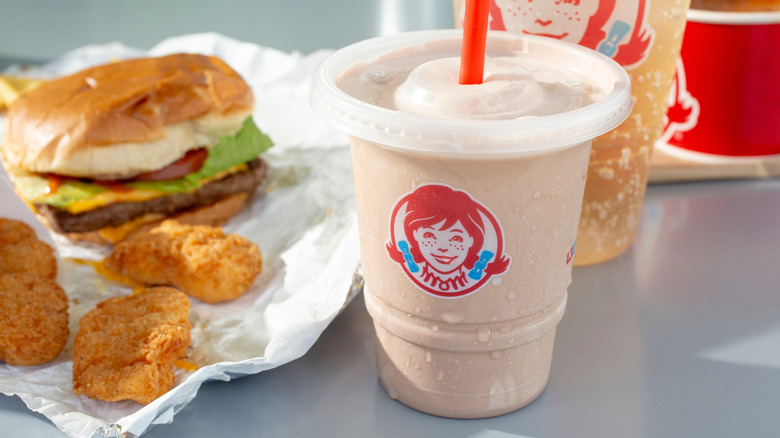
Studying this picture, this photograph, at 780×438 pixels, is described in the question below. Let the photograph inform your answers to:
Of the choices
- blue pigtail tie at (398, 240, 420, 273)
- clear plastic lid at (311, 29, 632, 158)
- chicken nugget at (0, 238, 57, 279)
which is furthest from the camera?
chicken nugget at (0, 238, 57, 279)

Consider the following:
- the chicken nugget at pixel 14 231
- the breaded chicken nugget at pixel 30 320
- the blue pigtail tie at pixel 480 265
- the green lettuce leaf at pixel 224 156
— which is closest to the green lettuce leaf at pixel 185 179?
the green lettuce leaf at pixel 224 156

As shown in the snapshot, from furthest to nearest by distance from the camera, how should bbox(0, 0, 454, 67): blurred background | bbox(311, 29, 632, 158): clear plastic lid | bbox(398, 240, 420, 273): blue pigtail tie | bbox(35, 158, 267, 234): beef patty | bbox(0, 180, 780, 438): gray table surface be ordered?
bbox(0, 0, 454, 67): blurred background → bbox(35, 158, 267, 234): beef patty → bbox(0, 180, 780, 438): gray table surface → bbox(398, 240, 420, 273): blue pigtail tie → bbox(311, 29, 632, 158): clear plastic lid

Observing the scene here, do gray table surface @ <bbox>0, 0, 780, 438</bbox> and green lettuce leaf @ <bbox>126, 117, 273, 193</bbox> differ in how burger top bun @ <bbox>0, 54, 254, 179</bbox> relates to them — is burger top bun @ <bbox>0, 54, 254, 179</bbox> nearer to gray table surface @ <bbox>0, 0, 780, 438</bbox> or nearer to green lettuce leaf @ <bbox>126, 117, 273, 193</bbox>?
green lettuce leaf @ <bbox>126, 117, 273, 193</bbox>

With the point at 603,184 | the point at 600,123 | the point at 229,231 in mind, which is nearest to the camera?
the point at 600,123

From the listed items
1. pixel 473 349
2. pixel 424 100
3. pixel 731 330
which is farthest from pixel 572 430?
pixel 424 100

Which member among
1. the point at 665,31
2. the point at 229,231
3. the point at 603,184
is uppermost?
the point at 665,31

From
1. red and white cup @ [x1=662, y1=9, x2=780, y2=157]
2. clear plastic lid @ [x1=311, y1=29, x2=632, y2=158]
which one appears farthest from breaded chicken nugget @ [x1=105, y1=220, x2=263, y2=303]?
red and white cup @ [x1=662, y1=9, x2=780, y2=157]

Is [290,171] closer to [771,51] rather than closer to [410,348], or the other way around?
[410,348]
